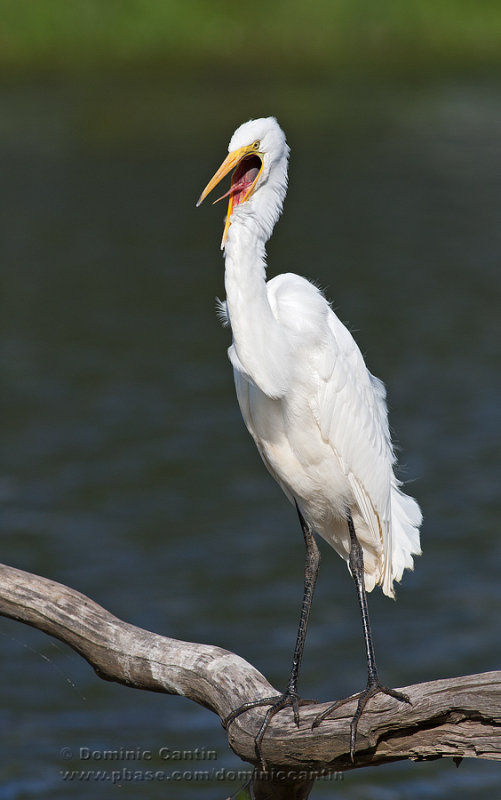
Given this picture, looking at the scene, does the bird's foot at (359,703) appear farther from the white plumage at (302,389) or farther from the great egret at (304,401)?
the white plumage at (302,389)

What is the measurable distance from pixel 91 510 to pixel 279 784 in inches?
189

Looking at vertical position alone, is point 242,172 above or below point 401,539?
above

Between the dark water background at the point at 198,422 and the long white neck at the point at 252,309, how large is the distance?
2.73 m

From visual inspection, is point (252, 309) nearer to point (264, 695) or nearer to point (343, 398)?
point (343, 398)

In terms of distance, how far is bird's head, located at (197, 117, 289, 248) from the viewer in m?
3.49

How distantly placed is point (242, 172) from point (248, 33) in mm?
18162

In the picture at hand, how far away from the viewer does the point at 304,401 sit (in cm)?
378

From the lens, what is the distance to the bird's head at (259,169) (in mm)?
3486

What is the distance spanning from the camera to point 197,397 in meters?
9.84

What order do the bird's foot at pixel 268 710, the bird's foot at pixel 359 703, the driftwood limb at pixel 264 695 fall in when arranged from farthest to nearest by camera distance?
the bird's foot at pixel 268 710 → the bird's foot at pixel 359 703 → the driftwood limb at pixel 264 695

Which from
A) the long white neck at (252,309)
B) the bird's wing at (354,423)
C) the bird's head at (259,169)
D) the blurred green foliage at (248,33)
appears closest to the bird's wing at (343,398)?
the bird's wing at (354,423)

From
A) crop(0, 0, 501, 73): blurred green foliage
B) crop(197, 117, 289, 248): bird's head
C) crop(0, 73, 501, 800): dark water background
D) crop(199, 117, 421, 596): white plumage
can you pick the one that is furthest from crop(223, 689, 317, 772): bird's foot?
crop(0, 0, 501, 73): blurred green foliage

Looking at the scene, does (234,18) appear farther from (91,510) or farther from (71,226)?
(91,510)

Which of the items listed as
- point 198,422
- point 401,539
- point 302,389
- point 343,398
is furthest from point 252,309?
point 198,422
